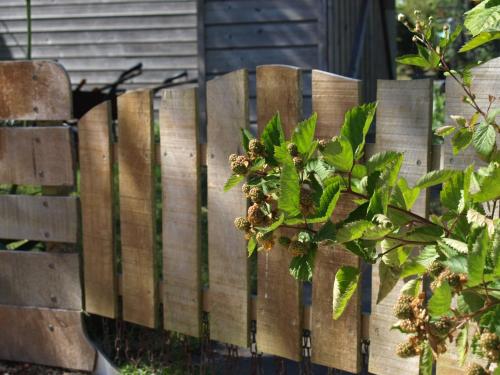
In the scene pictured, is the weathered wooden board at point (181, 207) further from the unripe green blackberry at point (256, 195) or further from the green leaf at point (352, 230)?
the green leaf at point (352, 230)

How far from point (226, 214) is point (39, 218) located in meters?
1.06

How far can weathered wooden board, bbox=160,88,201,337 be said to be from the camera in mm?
3107

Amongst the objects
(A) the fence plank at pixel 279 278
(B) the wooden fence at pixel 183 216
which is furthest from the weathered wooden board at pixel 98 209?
(A) the fence plank at pixel 279 278

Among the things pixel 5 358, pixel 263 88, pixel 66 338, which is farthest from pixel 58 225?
pixel 263 88

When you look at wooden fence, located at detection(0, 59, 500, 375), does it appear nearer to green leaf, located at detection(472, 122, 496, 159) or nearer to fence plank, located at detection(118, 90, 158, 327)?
fence plank, located at detection(118, 90, 158, 327)

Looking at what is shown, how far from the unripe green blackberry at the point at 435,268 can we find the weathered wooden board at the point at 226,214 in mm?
1417

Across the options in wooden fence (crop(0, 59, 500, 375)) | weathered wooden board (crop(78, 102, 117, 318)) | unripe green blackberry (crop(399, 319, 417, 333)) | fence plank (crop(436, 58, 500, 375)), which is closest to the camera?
unripe green blackberry (crop(399, 319, 417, 333))

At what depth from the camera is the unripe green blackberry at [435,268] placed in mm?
1518

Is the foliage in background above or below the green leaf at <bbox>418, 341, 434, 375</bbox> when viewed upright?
above

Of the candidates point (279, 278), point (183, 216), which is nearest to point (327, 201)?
point (279, 278)

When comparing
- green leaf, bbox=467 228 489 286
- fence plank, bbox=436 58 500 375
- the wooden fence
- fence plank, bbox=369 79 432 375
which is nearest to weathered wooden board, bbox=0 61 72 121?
the wooden fence

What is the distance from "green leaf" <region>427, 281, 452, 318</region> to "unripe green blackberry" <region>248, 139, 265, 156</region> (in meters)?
0.53

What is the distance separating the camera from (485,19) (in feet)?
4.91

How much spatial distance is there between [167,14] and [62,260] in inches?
258
